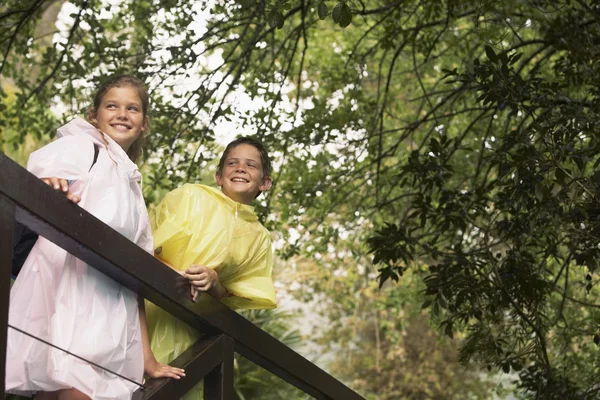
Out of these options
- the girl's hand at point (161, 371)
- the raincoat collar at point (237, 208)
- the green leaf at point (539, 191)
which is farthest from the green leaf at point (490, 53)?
the girl's hand at point (161, 371)

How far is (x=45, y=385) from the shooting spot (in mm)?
2236

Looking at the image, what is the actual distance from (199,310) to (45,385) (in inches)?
22.2

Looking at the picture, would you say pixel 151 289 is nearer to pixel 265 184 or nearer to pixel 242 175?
pixel 242 175

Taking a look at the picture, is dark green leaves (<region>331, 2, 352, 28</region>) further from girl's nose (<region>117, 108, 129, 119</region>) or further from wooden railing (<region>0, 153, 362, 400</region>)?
wooden railing (<region>0, 153, 362, 400</region>)

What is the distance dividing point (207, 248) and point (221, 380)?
1.23ft

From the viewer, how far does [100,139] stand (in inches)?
104

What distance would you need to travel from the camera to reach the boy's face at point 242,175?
10.7 feet

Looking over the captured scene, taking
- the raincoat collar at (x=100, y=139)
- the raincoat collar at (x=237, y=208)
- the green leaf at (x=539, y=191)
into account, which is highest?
the green leaf at (x=539, y=191)

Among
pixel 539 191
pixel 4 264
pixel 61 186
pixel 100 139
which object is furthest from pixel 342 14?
pixel 4 264

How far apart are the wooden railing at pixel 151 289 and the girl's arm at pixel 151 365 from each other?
27 millimetres

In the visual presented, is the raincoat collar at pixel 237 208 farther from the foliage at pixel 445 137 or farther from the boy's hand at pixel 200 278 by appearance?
the foliage at pixel 445 137

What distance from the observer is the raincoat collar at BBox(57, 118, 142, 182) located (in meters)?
2.58

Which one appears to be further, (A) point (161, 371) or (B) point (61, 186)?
(A) point (161, 371)

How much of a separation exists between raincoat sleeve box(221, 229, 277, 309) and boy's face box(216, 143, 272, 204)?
6.7 inches
